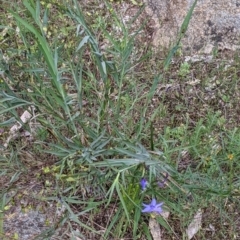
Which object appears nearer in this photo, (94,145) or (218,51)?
(94,145)

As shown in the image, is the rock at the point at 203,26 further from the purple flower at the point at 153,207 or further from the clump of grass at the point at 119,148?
the purple flower at the point at 153,207

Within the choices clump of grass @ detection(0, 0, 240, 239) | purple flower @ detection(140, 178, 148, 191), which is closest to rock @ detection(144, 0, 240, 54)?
clump of grass @ detection(0, 0, 240, 239)

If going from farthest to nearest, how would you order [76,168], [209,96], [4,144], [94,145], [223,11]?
[223,11] < [209,96] < [4,144] < [76,168] < [94,145]

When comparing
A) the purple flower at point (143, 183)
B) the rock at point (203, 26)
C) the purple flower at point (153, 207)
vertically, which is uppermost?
the rock at point (203, 26)

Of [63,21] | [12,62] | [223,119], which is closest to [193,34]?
[223,119]

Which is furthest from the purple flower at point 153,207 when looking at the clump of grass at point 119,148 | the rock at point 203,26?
the rock at point 203,26

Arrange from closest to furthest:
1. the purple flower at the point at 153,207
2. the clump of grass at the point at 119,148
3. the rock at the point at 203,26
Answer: the clump of grass at the point at 119,148, the purple flower at the point at 153,207, the rock at the point at 203,26

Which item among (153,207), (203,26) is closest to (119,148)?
(153,207)

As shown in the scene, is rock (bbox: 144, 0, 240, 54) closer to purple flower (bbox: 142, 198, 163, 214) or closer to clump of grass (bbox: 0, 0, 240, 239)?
clump of grass (bbox: 0, 0, 240, 239)

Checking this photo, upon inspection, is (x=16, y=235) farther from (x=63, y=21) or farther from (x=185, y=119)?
(x=63, y=21)
